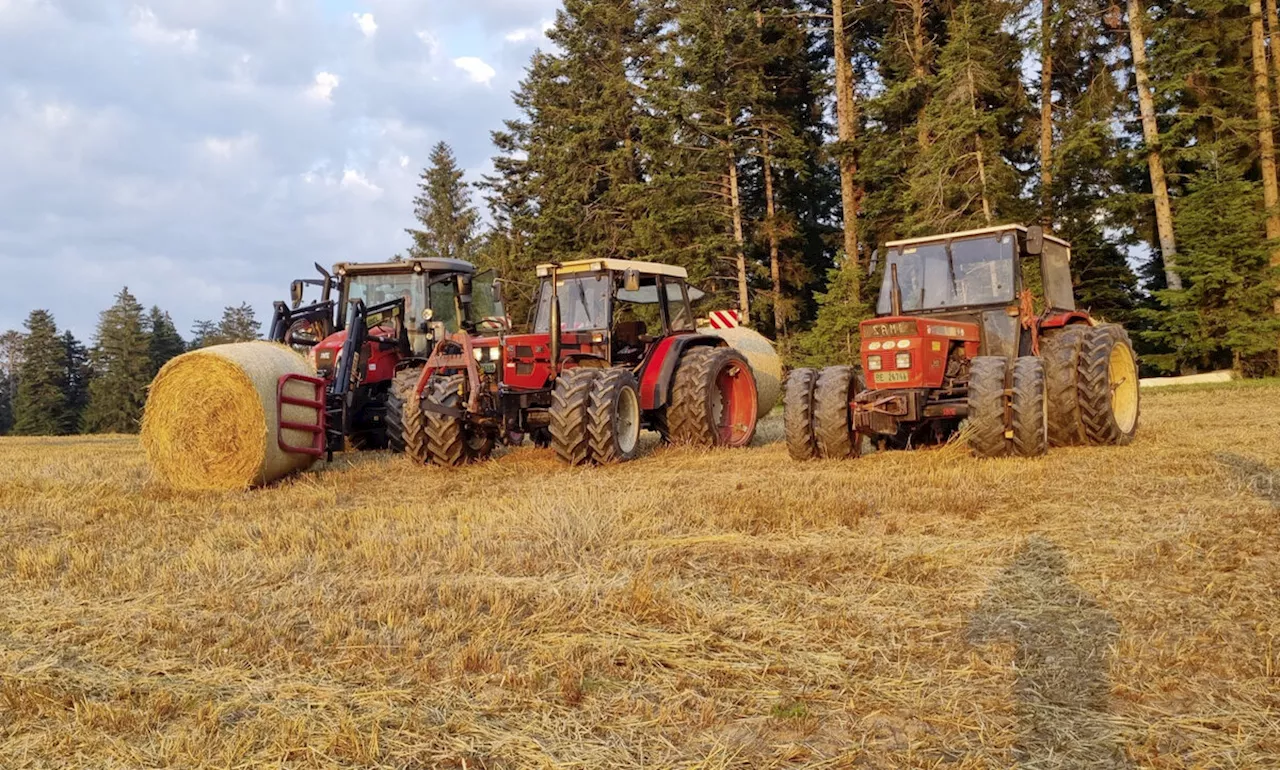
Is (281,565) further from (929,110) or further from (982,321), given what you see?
(929,110)

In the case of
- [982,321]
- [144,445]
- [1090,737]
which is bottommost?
[1090,737]

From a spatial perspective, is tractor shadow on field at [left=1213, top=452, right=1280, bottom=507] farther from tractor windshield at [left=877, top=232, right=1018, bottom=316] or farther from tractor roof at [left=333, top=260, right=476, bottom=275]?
tractor roof at [left=333, top=260, right=476, bottom=275]

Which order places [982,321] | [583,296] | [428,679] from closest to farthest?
[428,679] < [982,321] < [583,296]

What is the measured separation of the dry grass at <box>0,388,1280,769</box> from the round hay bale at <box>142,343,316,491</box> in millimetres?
1469

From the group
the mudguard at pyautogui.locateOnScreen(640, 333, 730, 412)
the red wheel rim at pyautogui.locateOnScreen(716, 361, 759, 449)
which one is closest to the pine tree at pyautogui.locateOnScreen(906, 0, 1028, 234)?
the red wheel rim at pyautogui.locateOnScreen(716, 361, 759, 449)

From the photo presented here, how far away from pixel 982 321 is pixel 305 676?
755 centimetres

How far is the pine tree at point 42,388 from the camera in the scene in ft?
156

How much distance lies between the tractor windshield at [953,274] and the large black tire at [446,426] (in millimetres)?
4300

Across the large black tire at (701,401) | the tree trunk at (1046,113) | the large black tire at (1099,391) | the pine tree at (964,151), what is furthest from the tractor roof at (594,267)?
the tree trunk at (1046,113)

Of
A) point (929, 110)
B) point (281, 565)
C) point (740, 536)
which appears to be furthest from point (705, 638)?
point (929, 110)

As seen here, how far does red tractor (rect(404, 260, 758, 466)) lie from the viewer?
343 inches

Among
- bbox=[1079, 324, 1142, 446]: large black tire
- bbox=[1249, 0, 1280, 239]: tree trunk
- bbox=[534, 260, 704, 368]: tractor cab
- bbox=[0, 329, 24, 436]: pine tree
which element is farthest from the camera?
bbox=[0, 329, 24, 436]: pine tree

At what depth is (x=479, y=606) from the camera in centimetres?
376

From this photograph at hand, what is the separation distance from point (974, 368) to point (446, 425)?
4924mm
